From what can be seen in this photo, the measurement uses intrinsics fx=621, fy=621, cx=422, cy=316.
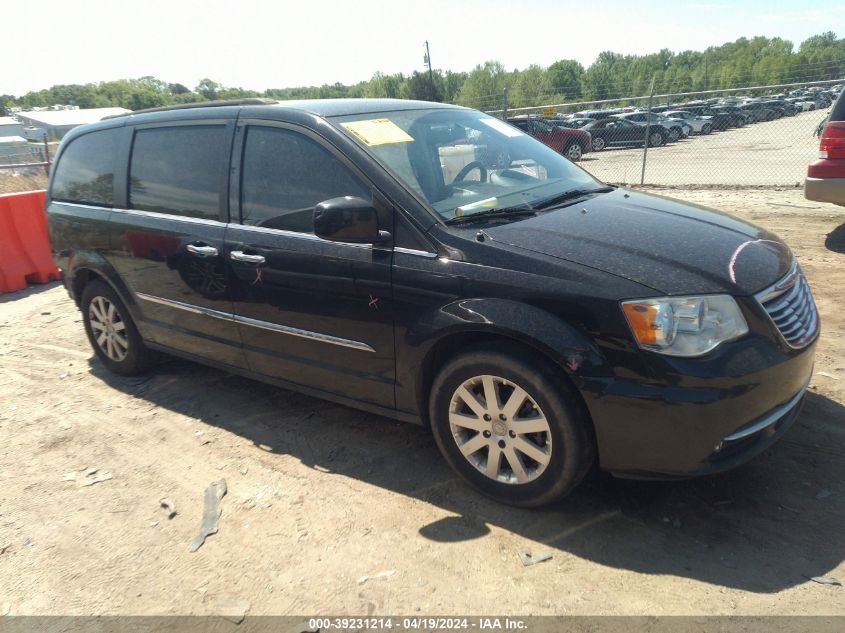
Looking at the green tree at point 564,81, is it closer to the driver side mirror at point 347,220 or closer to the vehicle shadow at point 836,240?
the vehicle shadow at point 836,240

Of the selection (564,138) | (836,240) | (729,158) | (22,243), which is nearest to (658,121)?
(564,138)

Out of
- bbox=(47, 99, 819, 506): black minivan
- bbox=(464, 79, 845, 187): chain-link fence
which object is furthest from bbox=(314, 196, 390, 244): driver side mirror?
bbox=(464, 79, 845, 187): chain-link fence

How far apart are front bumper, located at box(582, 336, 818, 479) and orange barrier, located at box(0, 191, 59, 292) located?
7387 millimetres

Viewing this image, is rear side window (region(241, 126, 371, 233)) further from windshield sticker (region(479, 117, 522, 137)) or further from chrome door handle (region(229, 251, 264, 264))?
windshield sticker (region(479, 117, 522, 137))

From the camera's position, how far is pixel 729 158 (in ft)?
59.9

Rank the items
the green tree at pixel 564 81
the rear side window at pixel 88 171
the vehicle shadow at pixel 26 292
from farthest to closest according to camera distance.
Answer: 1. the green tree at pixel 564 81
2. the vehicle shadow at pixel 26 292
3. the rear side window at pixel 88 171

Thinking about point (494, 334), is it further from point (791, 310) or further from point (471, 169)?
point (791, 310)

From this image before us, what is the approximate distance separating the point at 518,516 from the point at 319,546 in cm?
92

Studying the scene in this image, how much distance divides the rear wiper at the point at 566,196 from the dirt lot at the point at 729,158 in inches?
372

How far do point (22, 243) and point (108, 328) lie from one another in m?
3.93

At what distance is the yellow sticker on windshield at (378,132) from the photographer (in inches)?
128

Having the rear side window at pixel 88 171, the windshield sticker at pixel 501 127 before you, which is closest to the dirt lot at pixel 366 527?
the rear side window at pixel 88 171

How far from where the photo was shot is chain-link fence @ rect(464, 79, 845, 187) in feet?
43.8

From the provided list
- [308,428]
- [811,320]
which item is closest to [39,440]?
[308,428]
